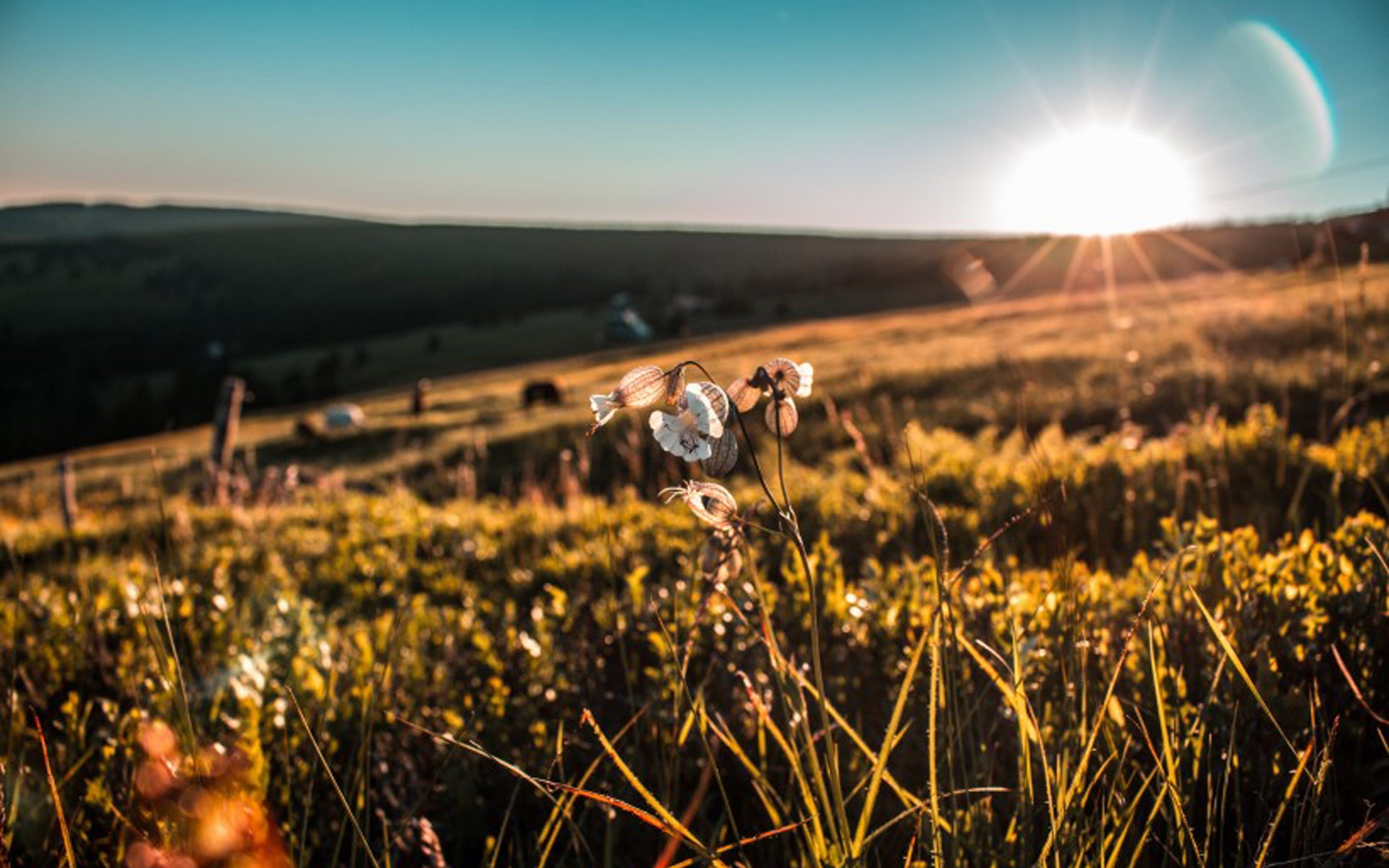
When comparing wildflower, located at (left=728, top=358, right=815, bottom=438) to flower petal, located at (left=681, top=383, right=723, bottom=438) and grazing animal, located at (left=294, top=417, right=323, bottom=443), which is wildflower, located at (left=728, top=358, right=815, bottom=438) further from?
grazing animal, located at (left=294, top=417, right=323, bottom=443)

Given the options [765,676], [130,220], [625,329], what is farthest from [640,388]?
[130,220]

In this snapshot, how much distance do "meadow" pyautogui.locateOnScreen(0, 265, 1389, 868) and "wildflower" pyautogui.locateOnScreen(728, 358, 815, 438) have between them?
62mm

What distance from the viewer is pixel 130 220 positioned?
16500 centimetres

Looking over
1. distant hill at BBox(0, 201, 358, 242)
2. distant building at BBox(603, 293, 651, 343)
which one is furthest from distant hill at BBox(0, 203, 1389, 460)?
distant building at BBox(603, 293, 651, 343)

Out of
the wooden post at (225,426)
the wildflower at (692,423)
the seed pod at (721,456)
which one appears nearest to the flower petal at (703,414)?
the wildflower at (692,423)


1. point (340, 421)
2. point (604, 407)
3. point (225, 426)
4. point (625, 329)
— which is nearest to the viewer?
point (604, 407)

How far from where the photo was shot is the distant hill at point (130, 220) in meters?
135

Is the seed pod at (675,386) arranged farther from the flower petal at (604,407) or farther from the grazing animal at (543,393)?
the grazing animal at (543,393)

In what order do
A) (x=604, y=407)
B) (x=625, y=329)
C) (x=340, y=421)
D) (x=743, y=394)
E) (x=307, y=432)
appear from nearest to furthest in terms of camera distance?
(x=604, y=407)
(x=743, y=394)
(x=307, y=432)
(x=340, y=421)
(x=625, y=329)

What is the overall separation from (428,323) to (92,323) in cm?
5223

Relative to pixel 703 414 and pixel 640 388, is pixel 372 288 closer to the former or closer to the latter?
pixel 640 388

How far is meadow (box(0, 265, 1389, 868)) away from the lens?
5.52 feet

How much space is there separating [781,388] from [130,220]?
671 feet

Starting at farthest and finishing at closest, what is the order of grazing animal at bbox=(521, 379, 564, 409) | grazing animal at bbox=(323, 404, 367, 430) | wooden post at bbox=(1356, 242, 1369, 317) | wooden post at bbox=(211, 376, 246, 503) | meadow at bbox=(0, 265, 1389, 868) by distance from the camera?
grazing animal at bbox=(521, 379, 564, 409)
grazing animal at bbox=(323, 404, 367, 430)
wooden post at bbox=(211, 376, 246, 503)
wooden post at bbox=(1356, 242, 1369, 317)
meadow at bbox=(0, 265, 1389, 868)
